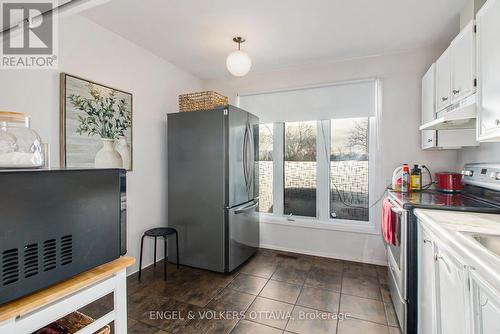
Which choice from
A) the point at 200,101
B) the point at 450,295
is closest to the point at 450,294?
the point at 450,295

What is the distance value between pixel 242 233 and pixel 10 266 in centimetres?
226

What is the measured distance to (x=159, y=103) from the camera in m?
2.97

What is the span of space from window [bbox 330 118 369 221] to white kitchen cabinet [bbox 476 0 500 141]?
1470 millimetres

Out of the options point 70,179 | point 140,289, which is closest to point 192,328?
point 140,289

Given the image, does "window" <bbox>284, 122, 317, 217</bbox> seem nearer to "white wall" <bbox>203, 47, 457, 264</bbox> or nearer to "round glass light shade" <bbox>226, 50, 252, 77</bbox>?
"white wall" <bbox>203, 47, 457, 264</bbox>

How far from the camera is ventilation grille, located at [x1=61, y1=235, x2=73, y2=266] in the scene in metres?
0.84

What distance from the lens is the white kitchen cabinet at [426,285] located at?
1.36 m

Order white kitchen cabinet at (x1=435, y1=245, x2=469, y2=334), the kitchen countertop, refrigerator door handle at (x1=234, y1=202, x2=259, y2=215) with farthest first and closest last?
refrigerator door handle at (x1=234, y1=202, x2=259, y2=215) → white kitchen cabinet at (x1=435, y1=245, x2=469, y2=334) → the kitchen countertop

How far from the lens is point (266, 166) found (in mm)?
3475

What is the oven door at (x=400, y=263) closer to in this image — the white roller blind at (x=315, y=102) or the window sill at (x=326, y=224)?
the window sill at (x=326, y=224)

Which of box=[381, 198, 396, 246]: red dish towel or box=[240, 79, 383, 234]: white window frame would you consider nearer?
box=[381, 198, 396, 246]: red dish towel

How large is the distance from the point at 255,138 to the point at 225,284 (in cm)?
176

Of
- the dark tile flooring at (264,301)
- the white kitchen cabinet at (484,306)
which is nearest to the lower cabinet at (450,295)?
the white kitchen cabinet at (484,306)

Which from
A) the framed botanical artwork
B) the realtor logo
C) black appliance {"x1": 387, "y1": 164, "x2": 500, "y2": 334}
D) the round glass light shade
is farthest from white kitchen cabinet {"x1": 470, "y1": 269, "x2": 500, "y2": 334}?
the realtor logo
